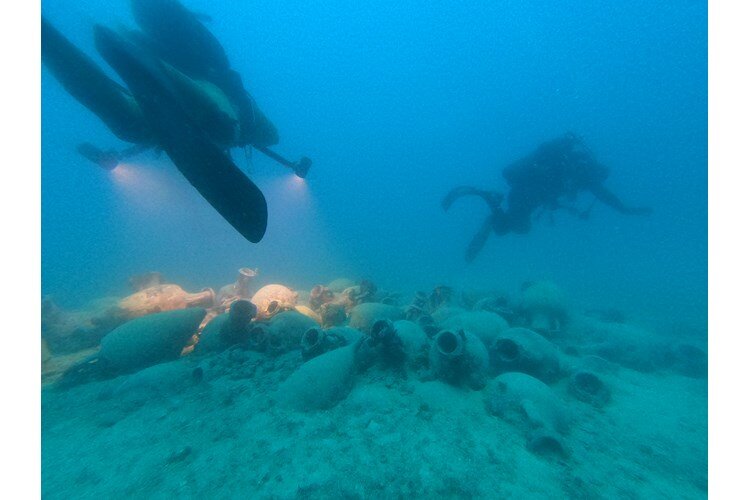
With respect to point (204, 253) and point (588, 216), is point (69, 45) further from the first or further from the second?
point (204, 253)

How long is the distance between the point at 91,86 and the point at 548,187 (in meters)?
13.5

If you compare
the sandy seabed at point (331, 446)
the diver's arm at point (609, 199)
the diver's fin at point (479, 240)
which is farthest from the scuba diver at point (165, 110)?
the diver's arm at point (609, 199)

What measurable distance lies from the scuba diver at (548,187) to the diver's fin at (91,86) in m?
10.1

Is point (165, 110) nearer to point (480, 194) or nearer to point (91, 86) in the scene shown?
point (91, 86)

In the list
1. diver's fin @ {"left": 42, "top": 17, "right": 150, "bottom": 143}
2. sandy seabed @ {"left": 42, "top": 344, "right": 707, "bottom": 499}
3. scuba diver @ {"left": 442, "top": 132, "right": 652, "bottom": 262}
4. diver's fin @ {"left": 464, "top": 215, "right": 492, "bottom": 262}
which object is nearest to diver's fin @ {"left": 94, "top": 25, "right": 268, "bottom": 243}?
diver's fin @ {"left": 42, "top": 17, "right": 150, "bottom": 143}

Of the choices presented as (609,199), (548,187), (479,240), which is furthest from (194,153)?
(609,199)

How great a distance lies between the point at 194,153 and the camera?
12.8ft

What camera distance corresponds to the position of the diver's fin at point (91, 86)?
11.8 ft

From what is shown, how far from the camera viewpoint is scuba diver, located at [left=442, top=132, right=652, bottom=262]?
11555 mm

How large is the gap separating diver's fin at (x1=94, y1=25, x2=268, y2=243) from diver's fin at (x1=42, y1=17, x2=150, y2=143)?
480mm

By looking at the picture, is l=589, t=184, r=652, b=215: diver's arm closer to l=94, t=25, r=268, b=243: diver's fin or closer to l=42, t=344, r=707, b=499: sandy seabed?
l=42, t=344, r=707, b=499: sandy seabed

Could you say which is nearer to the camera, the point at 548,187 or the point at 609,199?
the point at 609,199

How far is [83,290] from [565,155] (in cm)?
3134

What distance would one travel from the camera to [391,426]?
346 centimetres
